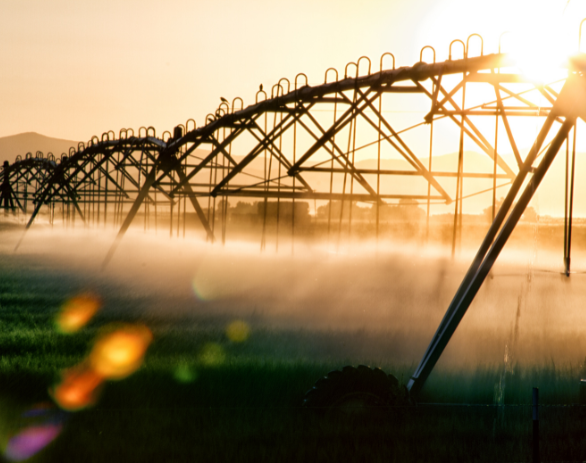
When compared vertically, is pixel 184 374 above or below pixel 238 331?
above

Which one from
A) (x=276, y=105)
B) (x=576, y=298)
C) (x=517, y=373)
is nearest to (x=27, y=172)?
(x=276, y=105)

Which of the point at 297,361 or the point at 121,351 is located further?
the point at 121,351

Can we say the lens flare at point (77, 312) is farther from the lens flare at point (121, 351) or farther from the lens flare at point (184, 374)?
the lens flare at point (184, 374)

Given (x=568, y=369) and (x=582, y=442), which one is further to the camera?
(x=568, y=369)

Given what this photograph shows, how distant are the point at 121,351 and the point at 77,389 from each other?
2.49m

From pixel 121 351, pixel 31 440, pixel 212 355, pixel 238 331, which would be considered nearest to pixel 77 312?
pixel 238 331

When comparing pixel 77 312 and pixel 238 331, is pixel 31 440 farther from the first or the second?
pixel 77 312

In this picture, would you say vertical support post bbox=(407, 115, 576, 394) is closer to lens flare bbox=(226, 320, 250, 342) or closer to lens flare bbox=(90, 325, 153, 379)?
lens flare bbox=(90, 325, 153, 379)

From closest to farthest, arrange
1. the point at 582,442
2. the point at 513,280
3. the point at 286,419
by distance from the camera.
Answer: the point at 582,442, the point at 286,419, the point at 513,280

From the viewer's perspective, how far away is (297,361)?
10.7m

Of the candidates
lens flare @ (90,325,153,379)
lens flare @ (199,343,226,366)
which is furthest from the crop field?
lens flare @ (90,325,153,379)

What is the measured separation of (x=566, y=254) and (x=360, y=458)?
12.6ft

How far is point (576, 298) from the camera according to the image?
724 inches

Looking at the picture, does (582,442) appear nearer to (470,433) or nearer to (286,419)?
(470,433)
